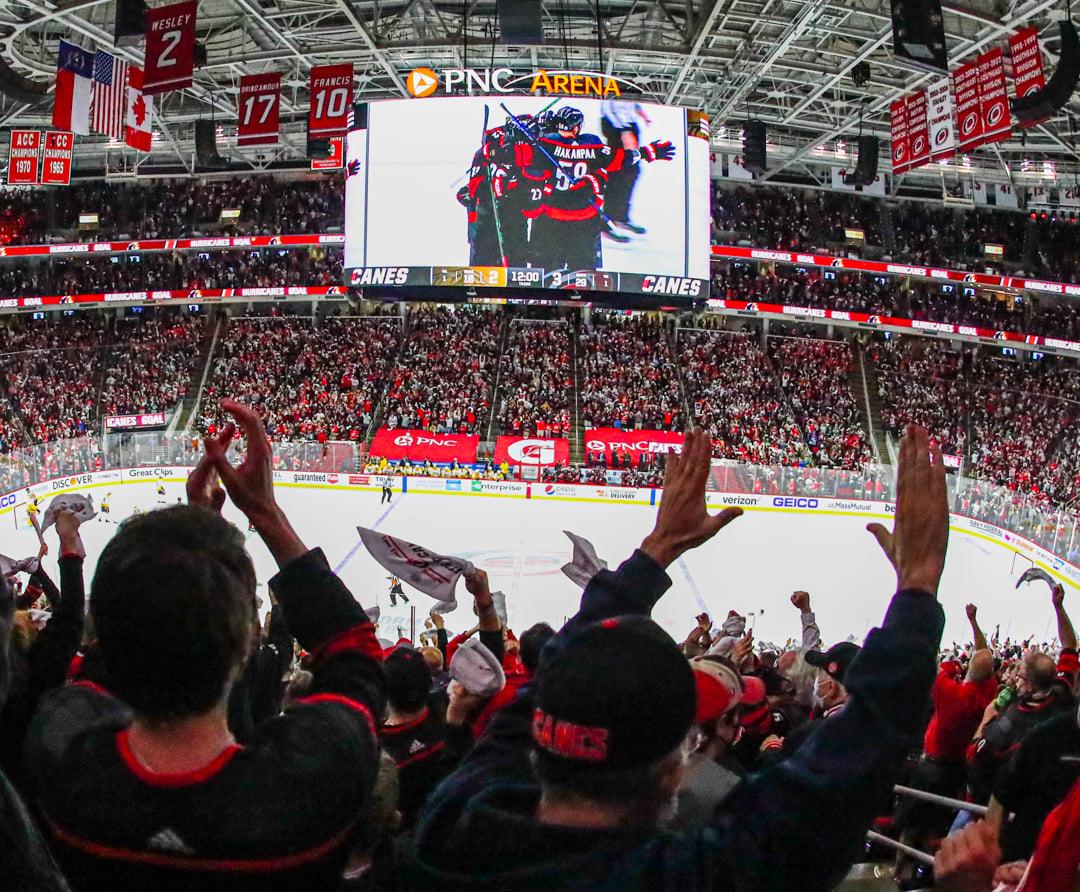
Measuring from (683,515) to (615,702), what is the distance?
2.43 feet

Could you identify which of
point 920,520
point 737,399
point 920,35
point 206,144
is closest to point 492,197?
point 206,144

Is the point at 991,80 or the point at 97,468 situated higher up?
the point at 991,80

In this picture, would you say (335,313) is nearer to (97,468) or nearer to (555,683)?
(97,468)

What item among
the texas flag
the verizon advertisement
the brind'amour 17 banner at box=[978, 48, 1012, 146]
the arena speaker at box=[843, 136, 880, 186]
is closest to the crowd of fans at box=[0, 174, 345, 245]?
the verizon advertisement

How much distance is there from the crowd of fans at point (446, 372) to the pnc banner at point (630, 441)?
143 inches

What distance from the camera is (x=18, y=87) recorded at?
1942 centimetres

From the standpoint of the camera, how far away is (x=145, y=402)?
3603 cm

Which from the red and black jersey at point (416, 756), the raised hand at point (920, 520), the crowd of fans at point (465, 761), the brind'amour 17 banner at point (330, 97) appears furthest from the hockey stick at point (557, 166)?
the raised hand at point (920, 520)

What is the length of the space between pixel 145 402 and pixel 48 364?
5407 millimetres

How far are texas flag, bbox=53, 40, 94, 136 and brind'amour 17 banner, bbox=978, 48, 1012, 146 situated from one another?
654 inches

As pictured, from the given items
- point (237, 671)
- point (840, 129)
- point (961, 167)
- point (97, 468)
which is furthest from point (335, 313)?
point (237, 671)

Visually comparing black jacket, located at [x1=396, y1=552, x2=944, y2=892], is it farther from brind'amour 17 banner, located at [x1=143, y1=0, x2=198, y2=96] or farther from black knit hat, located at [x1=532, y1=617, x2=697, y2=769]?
brind'amour 17 banner, located at [x1=143, y1=0, x2=198, y2=96]

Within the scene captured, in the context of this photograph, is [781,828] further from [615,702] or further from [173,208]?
[173,208]

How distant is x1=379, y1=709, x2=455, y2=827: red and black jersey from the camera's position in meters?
3.74
